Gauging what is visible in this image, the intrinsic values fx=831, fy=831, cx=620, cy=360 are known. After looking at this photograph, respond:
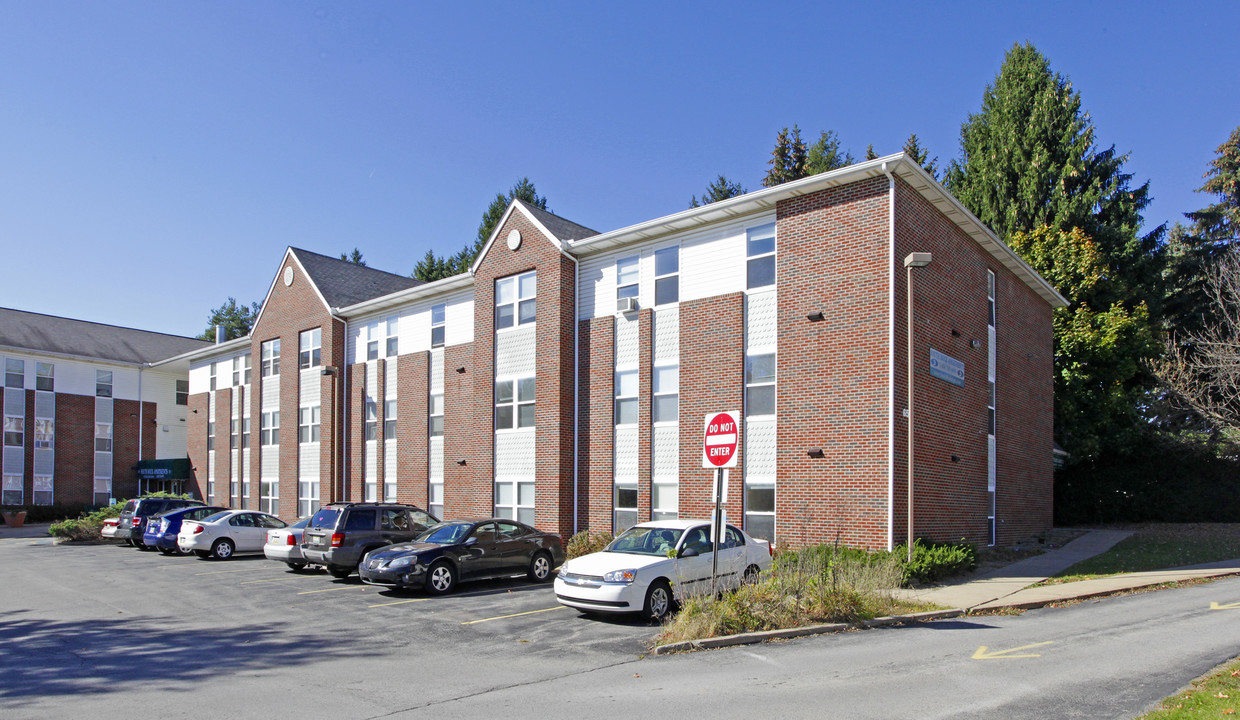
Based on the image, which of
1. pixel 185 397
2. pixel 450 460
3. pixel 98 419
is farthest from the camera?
pixel 185 397

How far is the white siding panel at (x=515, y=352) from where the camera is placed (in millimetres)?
23734

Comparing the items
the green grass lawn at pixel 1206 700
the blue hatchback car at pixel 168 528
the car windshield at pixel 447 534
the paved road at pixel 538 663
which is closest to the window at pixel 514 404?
the car windshield at pixel 447 534

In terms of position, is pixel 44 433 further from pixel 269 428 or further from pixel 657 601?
pixel 657 601

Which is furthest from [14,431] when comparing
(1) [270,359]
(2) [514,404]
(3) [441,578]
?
(3) [441,578]

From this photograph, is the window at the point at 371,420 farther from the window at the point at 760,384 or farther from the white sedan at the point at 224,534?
the window at the point at 760,384

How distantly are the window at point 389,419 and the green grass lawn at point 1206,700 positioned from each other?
2476 centimetres

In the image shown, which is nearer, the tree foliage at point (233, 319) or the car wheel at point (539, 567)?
the car wheel at point (539, 567)

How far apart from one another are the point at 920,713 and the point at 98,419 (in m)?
51.3

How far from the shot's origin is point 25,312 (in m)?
48.9

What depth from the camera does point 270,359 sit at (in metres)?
35.2

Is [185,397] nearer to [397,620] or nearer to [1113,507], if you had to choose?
[397,620]

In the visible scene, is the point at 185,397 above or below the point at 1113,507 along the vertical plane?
above

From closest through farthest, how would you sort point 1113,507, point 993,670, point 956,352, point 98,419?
point 993,670, point 956,352, point 1113,507, point 98,419

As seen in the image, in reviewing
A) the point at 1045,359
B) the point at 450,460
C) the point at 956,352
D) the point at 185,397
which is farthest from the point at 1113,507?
the point at 185,397
